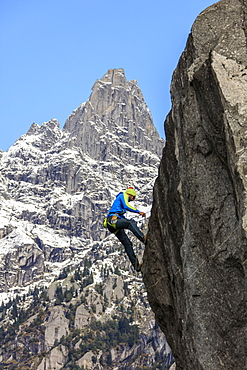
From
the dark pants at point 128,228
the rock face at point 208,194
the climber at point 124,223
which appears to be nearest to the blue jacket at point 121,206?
the climber at point 124,223

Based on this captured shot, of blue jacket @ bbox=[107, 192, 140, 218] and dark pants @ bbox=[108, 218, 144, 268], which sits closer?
dark pants @ bbox=[108, 218, 144, 268]

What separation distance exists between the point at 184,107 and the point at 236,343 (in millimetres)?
5082

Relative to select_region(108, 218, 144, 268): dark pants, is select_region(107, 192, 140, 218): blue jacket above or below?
above

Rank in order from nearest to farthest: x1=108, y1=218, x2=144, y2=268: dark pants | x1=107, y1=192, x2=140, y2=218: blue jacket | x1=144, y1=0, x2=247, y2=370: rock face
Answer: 1. x1=144, y1=0, x2=247, y2=370: rock face
2. x1=108, y1=218, x2=144, y2=268: dark pants
3. x1=107, y1=192, x2=140, y2=218: blue jacket

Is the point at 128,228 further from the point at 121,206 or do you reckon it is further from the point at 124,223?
the point at 121,206

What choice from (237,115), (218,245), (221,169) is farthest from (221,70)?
(218,245)

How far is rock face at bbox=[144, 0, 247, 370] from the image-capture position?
10.5 metres

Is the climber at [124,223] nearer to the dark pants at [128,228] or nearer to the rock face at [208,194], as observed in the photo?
the dark pants at [128,228]

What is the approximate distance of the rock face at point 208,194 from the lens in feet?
34.4

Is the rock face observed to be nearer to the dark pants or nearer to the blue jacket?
the dark pants

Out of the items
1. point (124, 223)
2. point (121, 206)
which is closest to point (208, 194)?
point (124, 223)

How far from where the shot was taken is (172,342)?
14.2 m

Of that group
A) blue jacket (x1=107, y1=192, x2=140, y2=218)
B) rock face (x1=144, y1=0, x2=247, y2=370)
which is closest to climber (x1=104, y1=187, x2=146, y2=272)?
blue jacket (x1=107, y1=192, x2=140, y2=218)

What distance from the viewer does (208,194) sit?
11531mm
